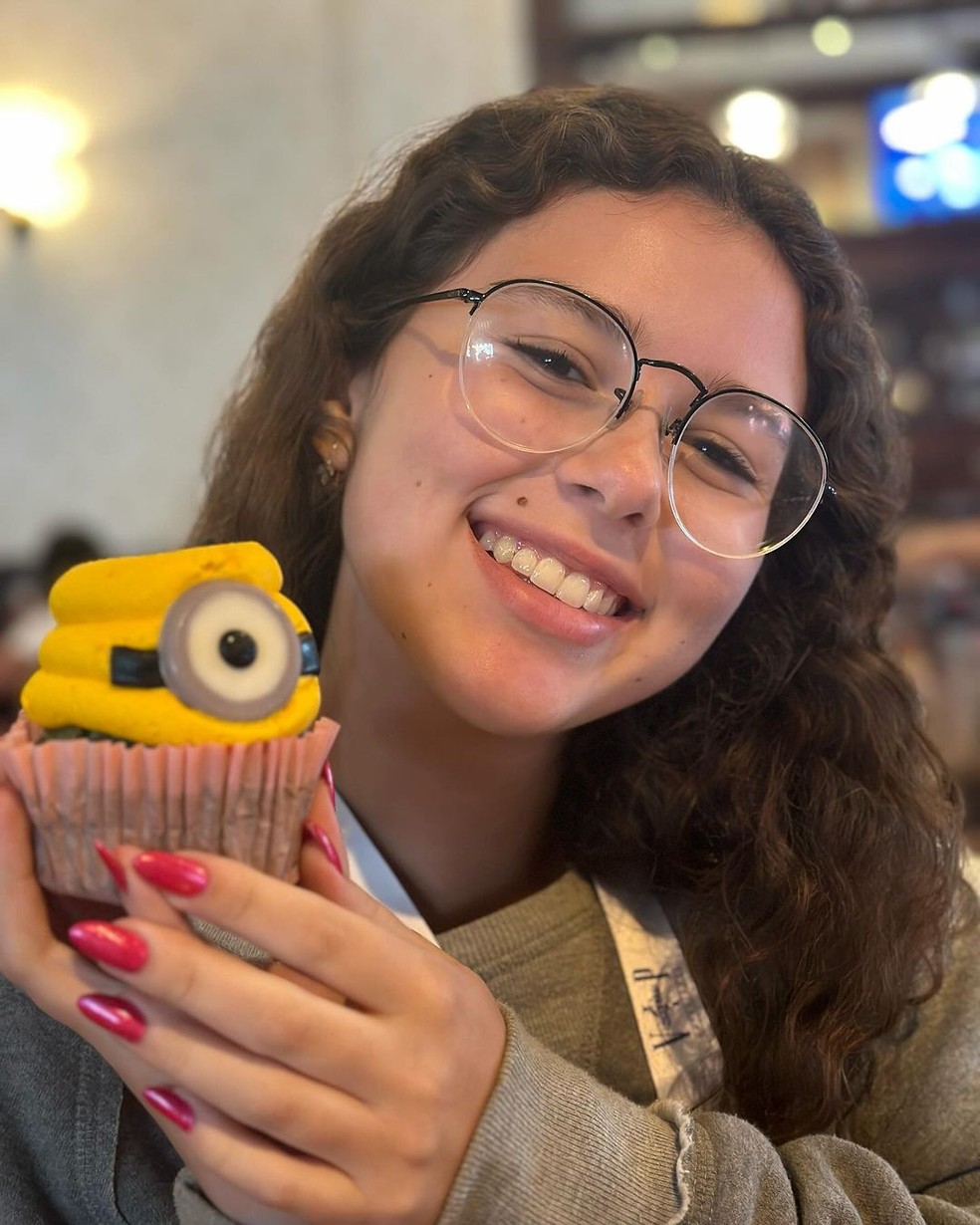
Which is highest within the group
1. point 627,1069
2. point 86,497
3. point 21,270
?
point 21,270

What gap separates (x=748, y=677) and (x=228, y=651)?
31.7 inches

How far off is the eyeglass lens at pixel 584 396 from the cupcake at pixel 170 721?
1.26 feet

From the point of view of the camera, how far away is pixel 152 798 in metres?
0.64

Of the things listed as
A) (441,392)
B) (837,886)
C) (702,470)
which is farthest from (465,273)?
(837,886)

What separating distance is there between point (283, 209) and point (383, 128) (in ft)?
1.52

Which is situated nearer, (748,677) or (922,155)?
(748,677)

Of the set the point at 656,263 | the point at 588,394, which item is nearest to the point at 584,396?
the point at 588,394

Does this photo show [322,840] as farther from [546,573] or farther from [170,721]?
[546,573]

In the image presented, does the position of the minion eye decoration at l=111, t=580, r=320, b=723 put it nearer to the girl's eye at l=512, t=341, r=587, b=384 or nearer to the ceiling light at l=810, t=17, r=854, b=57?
the girl's eye at l=512, t=341, r=587, b=384

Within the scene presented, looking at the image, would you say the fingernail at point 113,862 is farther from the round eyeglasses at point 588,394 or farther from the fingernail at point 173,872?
the round eyeglasses at point 588,394

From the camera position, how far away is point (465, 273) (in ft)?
3.60

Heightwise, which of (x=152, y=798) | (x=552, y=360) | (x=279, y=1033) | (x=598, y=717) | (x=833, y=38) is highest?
(x=833, y=38)

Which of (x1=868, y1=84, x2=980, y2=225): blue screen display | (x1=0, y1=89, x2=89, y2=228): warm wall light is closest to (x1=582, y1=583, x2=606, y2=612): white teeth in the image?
(x1=0, y1=89, x2=89, y2=228): warm wall light

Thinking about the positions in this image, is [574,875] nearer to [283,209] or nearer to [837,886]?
[837,886]
